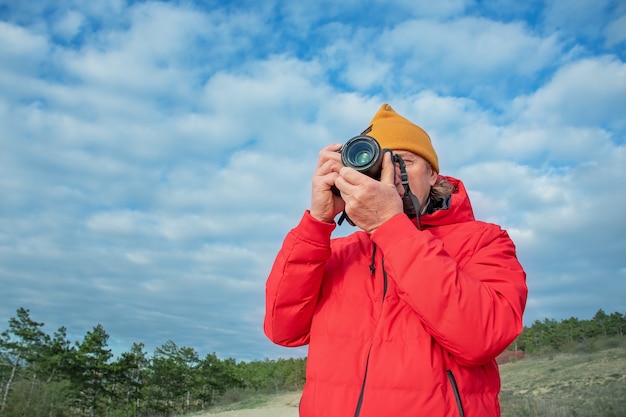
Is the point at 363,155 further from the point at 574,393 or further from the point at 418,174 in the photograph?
the point at 574,393

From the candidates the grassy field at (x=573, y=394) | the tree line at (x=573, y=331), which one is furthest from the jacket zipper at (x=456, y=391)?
the tree line at (x=573, y=331)

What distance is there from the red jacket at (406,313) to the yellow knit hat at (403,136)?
33 cm

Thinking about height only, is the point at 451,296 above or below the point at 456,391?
above

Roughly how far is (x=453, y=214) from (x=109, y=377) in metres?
45.2

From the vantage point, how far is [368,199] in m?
1.61

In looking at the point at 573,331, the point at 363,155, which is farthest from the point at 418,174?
the point at 573,331

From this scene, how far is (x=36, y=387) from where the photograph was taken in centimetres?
3177

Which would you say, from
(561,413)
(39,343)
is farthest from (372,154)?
(39,343)

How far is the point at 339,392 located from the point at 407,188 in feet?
2.72

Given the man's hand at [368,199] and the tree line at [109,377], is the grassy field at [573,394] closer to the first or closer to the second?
the man's hand at [368,199]

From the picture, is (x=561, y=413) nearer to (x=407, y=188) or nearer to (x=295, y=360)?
(x=407, y=188)

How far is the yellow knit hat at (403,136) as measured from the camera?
2.11m

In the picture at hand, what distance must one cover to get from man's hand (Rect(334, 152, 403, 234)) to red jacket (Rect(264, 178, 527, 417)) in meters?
0.06

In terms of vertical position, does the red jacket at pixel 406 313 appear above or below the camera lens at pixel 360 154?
below
